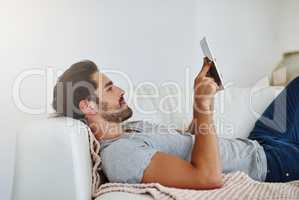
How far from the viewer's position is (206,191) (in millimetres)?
1029

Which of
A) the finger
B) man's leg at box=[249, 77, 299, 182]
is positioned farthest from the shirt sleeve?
man's leg at box=[249, 77, 299, 182]

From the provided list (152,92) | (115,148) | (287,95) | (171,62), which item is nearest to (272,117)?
(287,95)

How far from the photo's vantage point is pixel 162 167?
40.9 inches

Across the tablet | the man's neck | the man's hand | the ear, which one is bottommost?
the man's neck

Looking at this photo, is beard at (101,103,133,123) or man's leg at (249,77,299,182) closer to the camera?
beard at (101,103,133,123)

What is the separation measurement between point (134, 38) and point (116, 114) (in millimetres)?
728

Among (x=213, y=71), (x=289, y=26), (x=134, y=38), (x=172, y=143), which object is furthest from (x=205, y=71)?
(x=289, y=26)

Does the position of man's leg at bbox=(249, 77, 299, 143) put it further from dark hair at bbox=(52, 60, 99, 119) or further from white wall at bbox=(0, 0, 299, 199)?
dark hair at bbox=(52, 60, 99, 119)

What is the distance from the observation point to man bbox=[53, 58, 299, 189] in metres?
1.04

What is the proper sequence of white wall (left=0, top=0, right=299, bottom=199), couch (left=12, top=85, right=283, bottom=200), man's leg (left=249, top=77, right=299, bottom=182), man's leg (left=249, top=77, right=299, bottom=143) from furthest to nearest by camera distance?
white wall (left=0, top=0, right=299, bottom=199)
man's leg (left=249, top=77, right=299, bottom=143)
man's leg (left=249, top=77, right=299, bottom=182)
couch (left=12, top=85, right=283, bottom=200)

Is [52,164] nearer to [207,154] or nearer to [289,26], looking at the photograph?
[207,154]

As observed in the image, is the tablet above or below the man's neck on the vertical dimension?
above

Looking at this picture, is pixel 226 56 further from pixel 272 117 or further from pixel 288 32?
pixel 272 117

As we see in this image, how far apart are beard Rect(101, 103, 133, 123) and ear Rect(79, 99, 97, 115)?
39 mm
